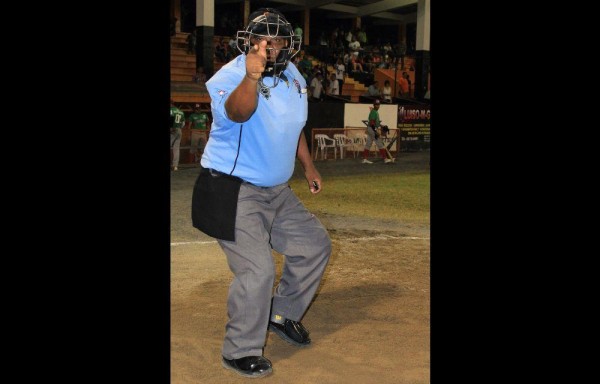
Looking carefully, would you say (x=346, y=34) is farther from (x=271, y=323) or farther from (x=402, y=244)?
(x=271, y=323)

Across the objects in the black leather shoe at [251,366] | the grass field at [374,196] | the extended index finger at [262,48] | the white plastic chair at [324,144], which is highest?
the extended index finger at [262,48]

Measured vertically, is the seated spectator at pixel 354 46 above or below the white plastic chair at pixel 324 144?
above

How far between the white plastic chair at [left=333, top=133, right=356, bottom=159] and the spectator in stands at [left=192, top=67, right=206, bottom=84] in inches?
215

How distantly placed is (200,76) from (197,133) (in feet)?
20.4

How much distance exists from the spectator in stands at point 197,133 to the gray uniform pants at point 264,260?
13651mm

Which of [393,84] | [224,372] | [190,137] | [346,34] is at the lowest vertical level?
[224,372]

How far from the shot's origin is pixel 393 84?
104ft

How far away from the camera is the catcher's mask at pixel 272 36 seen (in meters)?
3.95

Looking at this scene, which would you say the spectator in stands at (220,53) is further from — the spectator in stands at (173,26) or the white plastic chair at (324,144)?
the white plastic chair at (324,144)

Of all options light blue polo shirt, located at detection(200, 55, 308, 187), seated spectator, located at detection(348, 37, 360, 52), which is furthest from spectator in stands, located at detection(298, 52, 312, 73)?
light blue polo shirt, located at detection(200, 55, 308, 187)

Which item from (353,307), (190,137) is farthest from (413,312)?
(190,137)

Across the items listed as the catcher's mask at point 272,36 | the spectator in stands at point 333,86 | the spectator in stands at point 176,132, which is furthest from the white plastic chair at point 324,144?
the catcher's mask at point 272,36

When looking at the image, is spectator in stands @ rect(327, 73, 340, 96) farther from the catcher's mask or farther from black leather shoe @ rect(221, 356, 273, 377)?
black leather shoe @ rect(221, 356, 273, 377)
